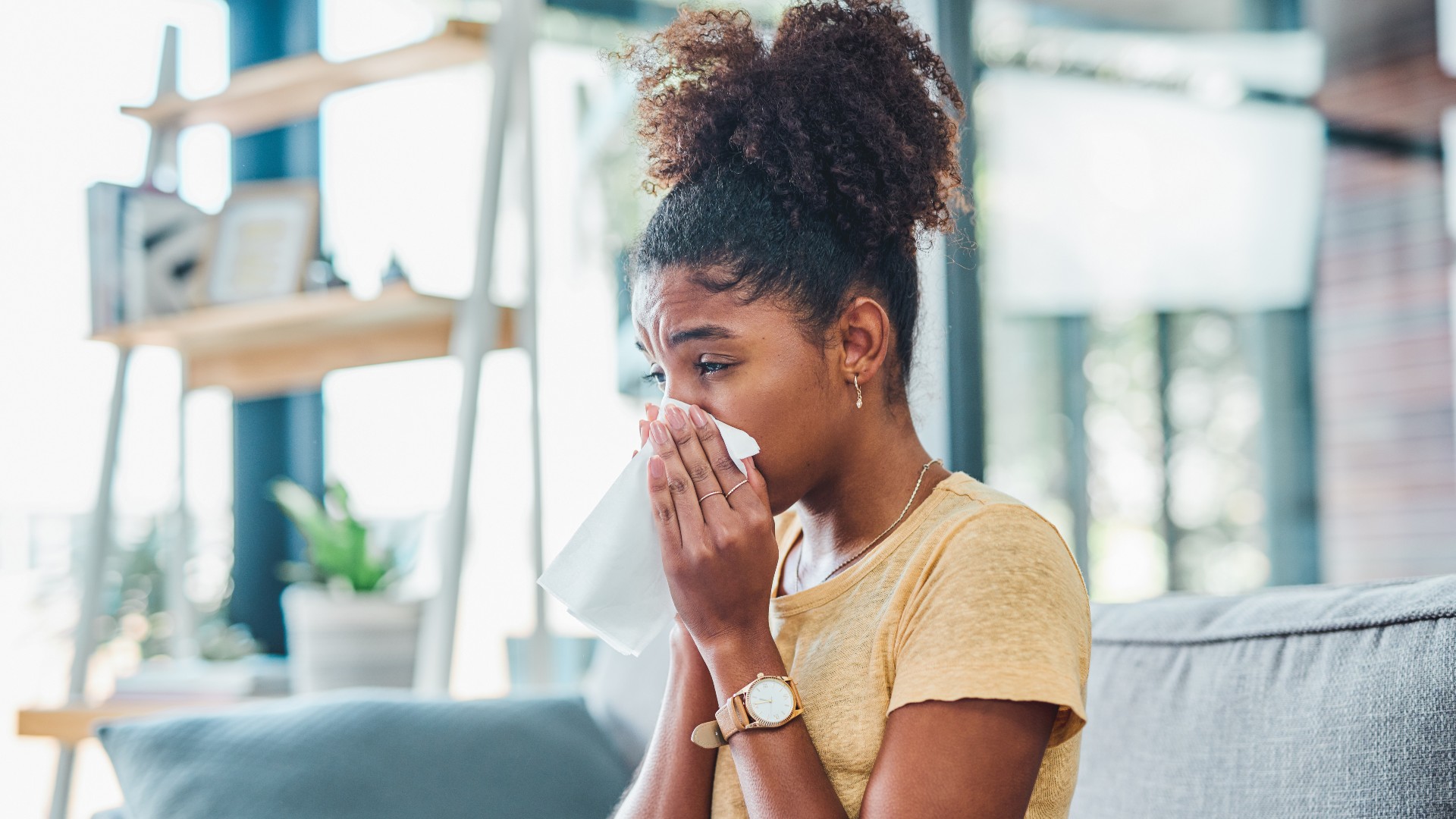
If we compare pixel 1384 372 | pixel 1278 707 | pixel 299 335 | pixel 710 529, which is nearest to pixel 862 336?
pixel 710 529

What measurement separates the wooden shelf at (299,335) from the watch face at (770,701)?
1.45m

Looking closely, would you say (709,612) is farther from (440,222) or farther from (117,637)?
(117,637)

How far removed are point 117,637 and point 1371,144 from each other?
328 centimetres

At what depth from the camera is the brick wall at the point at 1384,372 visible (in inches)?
112

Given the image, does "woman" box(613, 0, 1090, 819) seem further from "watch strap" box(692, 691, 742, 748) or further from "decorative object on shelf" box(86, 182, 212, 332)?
"decorative object on shelf" box(86, 182, 212, 332)

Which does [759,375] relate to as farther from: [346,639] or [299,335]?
[299,335]

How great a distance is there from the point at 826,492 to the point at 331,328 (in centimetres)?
170

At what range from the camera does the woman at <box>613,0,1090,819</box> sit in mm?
873

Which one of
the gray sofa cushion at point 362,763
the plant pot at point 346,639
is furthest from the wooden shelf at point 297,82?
the gray sofa cushion at point 362,763

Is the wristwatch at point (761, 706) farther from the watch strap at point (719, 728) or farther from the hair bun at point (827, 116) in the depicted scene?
the hair bun at point (827, 116)

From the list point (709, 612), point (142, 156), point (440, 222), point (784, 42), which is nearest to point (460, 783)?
point (709, 612)

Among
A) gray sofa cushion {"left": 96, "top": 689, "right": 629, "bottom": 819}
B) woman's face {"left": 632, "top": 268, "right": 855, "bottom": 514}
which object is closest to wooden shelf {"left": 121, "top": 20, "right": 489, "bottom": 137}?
gray sofa cushion {"left": 96, "top": 689, "right": 629, "bottom": 819}

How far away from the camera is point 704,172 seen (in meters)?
1.09

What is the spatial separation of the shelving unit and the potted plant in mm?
51
